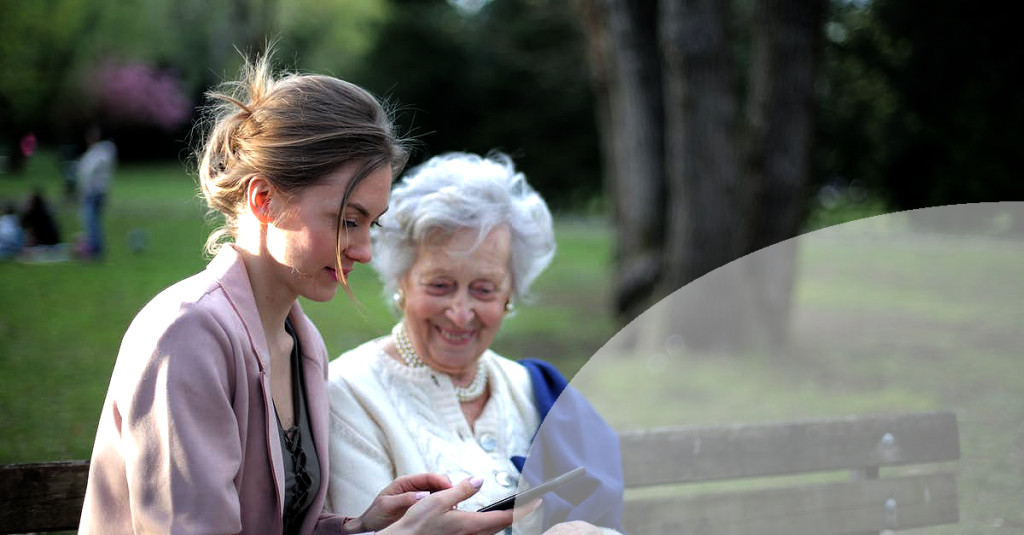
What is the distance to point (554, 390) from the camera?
266cm

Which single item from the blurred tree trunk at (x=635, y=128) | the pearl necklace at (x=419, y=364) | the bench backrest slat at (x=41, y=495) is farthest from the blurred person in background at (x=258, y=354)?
the blurred tree trunk at (x=635, y=128)

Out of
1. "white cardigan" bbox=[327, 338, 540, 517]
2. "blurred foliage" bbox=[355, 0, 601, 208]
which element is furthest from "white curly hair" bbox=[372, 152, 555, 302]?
"blurred foliage" bbox=[355, 0, 601, 208]

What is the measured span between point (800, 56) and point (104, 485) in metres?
6.64

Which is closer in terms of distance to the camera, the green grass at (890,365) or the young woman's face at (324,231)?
the green grass at (890,365)

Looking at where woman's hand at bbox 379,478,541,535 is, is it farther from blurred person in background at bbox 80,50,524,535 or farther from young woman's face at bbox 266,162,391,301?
young woman's face at bbox 266,162,391,301

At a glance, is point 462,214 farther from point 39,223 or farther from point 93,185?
point 93,185

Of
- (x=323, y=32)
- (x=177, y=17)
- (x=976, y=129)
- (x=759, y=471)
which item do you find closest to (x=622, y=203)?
(x=177, y=17)

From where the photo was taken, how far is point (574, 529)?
1.74m

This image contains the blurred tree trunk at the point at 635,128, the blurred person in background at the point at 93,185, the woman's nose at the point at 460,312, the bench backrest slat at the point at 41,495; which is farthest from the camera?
the blurred person in background at the point at 93,185

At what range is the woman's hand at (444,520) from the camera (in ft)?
6.02

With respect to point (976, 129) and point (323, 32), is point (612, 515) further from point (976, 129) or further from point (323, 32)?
point (323, 32)

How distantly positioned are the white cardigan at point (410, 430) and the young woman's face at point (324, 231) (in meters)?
0.51

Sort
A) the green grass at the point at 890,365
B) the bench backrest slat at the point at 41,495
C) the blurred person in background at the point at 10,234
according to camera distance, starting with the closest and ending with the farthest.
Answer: the green grass at the point at 890,365 < the bench backrest slat at the point at 41,495 < the blurred person in background at the point at 10,234

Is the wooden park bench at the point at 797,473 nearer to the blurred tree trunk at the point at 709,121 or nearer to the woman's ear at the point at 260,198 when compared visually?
the woman's ear at the point at 260,198
